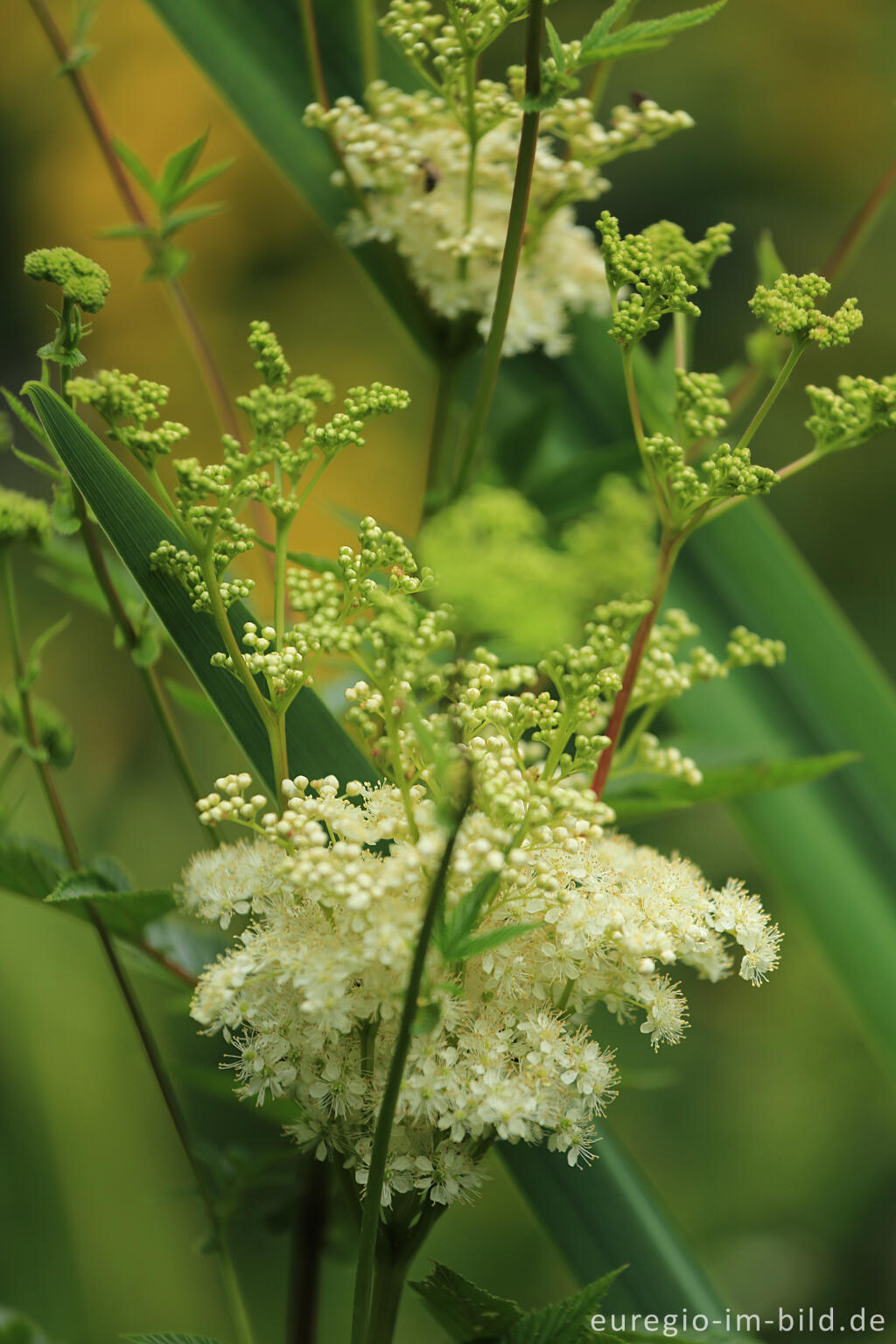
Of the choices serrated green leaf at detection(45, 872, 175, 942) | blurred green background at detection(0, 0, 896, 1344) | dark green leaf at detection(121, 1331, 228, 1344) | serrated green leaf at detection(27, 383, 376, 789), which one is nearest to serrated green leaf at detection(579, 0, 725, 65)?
serrated green leaf at detection(27, 383, 376, 789)

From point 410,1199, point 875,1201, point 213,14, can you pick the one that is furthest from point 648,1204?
point 875,1201

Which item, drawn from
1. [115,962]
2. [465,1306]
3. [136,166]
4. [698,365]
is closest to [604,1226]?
[465,1306]

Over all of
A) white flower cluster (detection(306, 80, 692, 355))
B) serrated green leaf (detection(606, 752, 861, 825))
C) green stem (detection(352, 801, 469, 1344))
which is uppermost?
white flower cluster (detection(306, 80, 692, 355))

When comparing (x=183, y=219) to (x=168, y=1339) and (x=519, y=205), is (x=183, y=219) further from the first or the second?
(x=168, y=1339)

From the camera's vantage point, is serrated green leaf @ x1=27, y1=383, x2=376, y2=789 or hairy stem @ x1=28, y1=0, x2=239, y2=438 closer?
serrated green leaf @ x1=27, y1=383, x2=376, y2=789

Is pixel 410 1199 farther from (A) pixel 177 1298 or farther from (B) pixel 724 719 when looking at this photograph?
(A) pixel 177 1298

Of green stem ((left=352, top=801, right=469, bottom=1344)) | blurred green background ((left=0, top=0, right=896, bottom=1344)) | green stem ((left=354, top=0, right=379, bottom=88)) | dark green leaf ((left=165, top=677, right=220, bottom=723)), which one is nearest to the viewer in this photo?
green stem ((left=352, top=801, right=469, bottom=1344))

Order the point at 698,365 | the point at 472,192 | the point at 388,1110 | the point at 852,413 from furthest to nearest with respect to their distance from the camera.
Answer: the point at 698,365 → the point at 472,192 → the point at 852,413 → the point at 388,1110

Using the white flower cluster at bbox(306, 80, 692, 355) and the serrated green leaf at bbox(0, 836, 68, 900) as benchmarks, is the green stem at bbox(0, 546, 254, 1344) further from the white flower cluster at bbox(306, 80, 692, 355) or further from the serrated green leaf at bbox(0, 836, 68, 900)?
the white flower cluster at bbox(306, 80, 692, 355)
